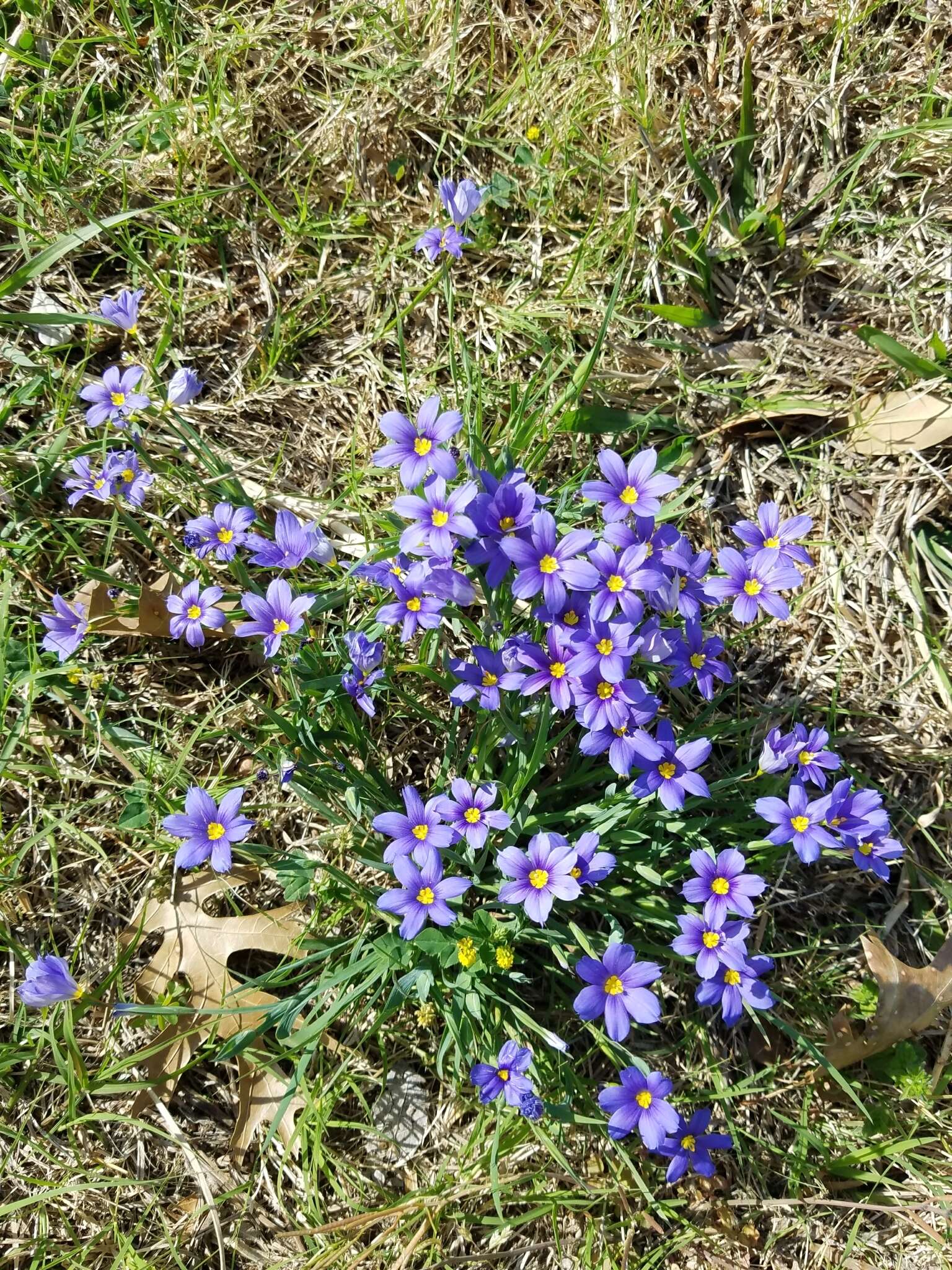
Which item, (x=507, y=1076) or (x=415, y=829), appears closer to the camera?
(x=415, y=829)

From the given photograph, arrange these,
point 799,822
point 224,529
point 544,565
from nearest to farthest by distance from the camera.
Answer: point 544,565 < point 799,822 < point 224,529

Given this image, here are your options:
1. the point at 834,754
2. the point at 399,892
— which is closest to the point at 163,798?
the point at 399,892

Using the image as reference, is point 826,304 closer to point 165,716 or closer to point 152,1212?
point 165,716

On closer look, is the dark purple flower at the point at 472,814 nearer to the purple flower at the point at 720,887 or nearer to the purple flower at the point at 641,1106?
the purple flower at the point at 720,887

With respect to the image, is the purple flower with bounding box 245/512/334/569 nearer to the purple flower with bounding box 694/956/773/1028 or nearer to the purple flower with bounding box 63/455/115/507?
the purple flower with bounding box 63/455/115/507

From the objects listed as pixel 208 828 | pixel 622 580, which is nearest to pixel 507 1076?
pixel 208 828

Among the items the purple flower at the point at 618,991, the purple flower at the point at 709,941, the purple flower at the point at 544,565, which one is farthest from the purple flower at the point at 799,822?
the purple flower at the point at 544,565

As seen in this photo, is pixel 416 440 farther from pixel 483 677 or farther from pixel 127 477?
pixel 127 477
